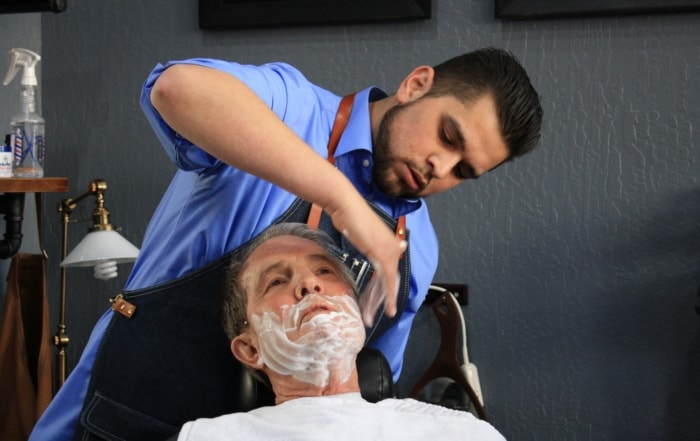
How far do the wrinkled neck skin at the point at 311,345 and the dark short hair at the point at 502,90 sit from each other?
442 mm

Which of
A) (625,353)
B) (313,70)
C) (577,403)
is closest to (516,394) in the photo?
(577,403)

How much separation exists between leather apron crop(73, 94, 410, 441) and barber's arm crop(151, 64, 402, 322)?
368 mm

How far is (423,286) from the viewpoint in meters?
1.79

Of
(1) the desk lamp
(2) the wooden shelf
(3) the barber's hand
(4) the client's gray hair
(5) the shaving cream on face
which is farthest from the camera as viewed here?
(1) the desk lamp

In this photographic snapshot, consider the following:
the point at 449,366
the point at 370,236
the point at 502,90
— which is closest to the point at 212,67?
the point at 370,236

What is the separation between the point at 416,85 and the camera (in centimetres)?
161

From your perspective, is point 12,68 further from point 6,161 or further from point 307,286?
point 307,286

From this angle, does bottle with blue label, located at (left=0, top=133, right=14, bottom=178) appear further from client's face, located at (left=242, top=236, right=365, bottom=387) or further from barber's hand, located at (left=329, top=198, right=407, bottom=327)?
barber's hand, located at (left=329, top=198, right=407, bottom=327)

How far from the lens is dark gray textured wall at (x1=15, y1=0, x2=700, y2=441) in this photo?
7.87ft

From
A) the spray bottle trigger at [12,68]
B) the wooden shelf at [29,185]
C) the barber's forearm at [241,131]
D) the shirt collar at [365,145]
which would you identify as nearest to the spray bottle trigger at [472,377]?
the shirt collar at [365,145]

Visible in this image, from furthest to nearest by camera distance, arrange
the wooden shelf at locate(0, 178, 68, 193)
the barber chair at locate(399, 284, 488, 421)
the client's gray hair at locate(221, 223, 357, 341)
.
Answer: the barber chair at locate(399, 284, 488, 421) < the wooden shelf at locate(0, 178, 68, 193) < the client's gray hair at locate(221, 223, 357, 341)

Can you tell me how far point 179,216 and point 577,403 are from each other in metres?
1.45

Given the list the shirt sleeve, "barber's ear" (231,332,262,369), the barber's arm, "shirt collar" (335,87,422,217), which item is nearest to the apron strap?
"shirt collar" (335,87,422,217)

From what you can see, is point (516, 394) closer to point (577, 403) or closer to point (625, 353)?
point (577, 403)
